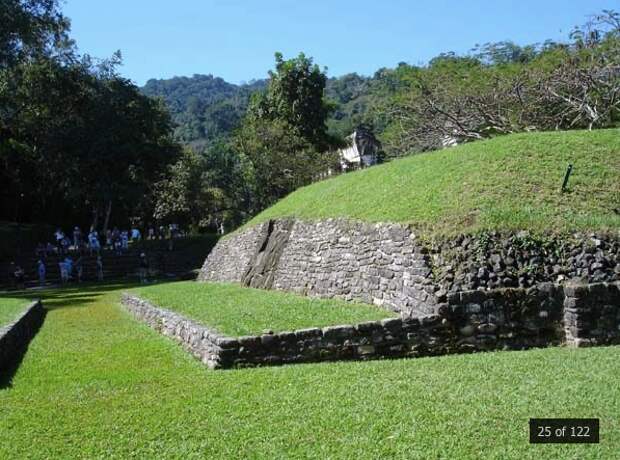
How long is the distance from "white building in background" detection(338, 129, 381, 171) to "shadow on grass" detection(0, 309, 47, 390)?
22.5 m

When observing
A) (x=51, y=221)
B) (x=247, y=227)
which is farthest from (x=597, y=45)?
(x=51, y=221)

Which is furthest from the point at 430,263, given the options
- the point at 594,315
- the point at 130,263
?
the point at 130,263

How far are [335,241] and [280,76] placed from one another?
27.4 metres

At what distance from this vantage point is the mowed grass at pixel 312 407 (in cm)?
575

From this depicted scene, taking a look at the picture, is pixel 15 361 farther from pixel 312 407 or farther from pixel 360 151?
pixel 360 151

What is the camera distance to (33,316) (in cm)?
1617

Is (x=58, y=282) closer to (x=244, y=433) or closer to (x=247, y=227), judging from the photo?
(x=247, y=227)

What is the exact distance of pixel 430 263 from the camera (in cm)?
1194

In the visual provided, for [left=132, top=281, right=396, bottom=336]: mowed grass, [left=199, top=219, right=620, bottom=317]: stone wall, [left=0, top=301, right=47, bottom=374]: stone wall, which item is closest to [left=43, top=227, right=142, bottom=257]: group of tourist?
[left=0, top=301, right=47, bottom=374]: stone wall

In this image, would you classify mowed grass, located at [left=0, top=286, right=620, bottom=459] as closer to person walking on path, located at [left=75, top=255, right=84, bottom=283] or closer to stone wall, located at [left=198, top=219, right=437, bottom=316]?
stone wall, located at [left=198, top=219, right=437, bottom=316]

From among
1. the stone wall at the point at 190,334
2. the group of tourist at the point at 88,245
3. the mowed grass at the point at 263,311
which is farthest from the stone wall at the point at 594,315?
the group of tourist at the point at 88,245

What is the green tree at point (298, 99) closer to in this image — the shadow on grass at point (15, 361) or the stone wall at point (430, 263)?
the stone wall at point (430, 263)

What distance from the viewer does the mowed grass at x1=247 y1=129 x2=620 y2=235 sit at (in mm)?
12461

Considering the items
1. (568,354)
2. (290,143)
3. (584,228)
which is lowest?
(568,354)
